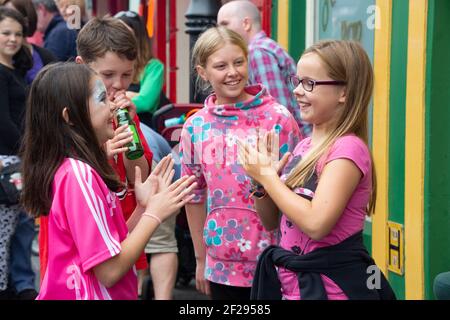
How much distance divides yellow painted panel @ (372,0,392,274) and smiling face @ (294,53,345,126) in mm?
1984

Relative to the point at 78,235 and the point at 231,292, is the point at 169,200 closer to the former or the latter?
the point at 78,235

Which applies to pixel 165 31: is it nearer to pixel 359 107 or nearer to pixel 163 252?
pixel 163 252

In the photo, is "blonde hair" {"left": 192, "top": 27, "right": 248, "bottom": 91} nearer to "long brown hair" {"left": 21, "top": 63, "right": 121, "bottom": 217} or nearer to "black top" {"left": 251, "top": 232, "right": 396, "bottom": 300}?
"long brown hair" {"left": 21, "top": 63, "right": 121, "bottom": 217}

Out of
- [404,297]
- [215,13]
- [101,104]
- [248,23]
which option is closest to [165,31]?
[215,13]

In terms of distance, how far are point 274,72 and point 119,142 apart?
2.44 meters

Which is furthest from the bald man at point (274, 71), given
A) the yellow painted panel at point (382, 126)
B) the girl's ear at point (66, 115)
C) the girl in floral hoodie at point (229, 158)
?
the girl's ear at point (66, 115)

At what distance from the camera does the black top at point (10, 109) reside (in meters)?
6.68

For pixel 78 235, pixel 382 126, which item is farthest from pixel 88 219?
pixel 382 126

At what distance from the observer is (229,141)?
433cm

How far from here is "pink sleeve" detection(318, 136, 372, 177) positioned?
342cm

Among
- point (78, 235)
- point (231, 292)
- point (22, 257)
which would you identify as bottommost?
point (22, 257)

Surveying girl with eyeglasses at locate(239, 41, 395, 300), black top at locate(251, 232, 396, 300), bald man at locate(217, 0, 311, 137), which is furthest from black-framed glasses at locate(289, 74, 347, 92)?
bald man at locate(217, 0, 311, 137)

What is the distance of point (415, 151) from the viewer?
16.9ft
